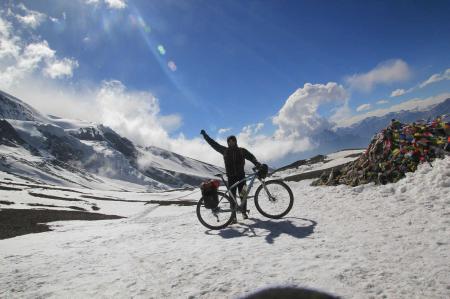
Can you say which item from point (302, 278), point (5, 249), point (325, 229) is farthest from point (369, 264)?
point (5, 249)

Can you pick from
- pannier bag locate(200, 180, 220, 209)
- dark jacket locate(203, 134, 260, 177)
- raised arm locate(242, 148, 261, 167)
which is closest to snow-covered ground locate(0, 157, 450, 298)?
pannier bag locate(200, 180, 220, 209)

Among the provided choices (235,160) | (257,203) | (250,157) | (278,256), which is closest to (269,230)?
(257,203)

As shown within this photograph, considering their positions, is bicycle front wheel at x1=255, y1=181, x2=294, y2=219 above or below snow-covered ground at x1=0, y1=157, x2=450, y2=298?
above

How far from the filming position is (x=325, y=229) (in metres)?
8.77

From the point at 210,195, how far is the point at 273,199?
2.24 metres

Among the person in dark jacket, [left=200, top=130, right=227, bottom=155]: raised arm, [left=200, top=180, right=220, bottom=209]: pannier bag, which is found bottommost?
[left=200, top=180, right=220, bottom=209]: pannier bag

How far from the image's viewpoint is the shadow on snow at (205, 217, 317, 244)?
8758 millimetres

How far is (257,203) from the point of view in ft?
36.9

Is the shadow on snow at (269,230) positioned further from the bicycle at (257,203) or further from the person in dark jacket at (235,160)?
the person in dark jacket at (235,160)

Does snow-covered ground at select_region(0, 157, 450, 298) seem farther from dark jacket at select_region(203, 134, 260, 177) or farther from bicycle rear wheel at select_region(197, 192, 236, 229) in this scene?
dark jacket at select_region(203, 134, 260, 177)

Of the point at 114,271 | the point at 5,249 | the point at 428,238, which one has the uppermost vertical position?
the point at 5,249

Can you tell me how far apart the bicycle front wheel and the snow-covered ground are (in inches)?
15.3

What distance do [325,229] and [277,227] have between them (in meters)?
1.53

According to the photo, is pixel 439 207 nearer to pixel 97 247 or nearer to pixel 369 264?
pixel 369 264
